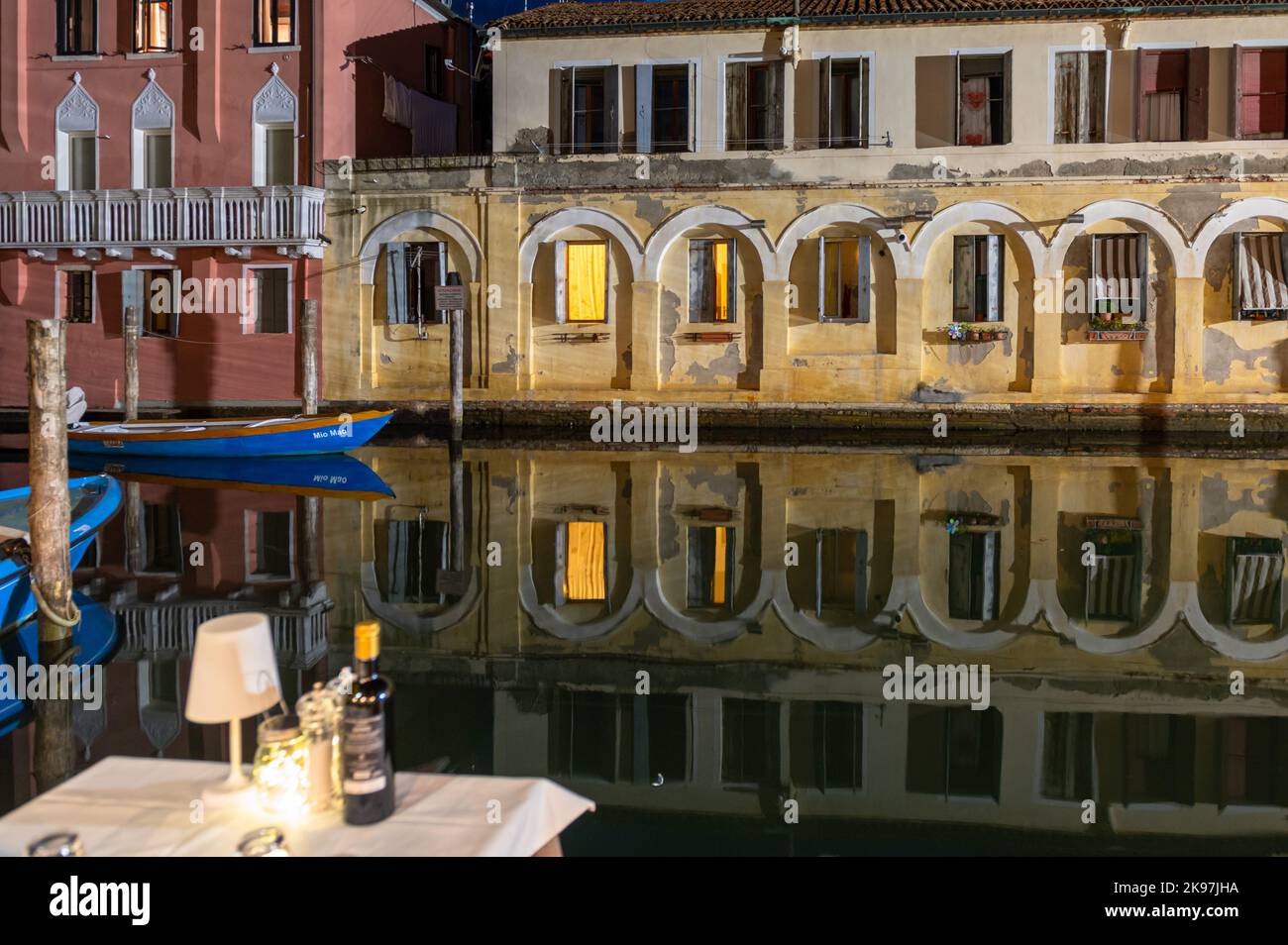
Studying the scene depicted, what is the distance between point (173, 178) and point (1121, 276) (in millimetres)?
18975

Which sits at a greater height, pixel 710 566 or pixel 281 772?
pixel 281 772

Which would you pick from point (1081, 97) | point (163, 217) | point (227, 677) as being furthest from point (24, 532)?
point (1081, 97)

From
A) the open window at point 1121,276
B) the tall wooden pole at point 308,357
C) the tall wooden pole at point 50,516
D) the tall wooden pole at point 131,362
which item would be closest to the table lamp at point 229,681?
the tall wooden pole at point 50,516

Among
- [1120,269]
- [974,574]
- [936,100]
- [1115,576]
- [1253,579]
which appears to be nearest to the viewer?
[1253,579]

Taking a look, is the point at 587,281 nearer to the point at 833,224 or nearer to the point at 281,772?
the point at 833,224

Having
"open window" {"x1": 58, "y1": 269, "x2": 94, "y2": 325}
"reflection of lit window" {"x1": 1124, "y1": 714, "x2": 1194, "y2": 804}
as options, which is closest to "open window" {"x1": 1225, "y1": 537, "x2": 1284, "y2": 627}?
"reflection of lit window" {"x1": 1124, "y1": 714, "x2": 1194, "y2": 804}

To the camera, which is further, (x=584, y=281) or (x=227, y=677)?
(x=584, y=281)

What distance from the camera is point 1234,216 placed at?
22188 millimetres

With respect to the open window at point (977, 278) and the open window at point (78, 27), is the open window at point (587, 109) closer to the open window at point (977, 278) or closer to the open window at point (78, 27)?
the open window at point (977, 278)

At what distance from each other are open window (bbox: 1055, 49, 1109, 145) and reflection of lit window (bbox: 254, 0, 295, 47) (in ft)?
49.3

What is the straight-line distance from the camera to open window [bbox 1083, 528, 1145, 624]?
9.44m

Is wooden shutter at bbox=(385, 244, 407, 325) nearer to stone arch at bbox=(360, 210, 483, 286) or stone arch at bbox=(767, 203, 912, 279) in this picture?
stone arch at bbox=(360, 210, 483, 286)
